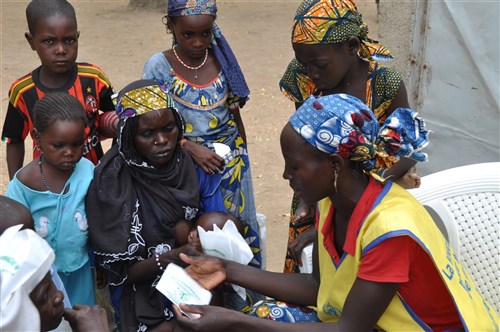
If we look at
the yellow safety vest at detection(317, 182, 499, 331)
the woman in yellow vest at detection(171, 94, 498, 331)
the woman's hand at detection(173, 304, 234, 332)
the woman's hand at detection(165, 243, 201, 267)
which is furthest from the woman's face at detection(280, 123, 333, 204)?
the woman's hand at detection(165, 243, 201, 267)

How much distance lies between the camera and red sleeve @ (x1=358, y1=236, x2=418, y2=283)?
2189 mm

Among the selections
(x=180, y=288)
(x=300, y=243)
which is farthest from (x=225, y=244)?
(x=300, y=243)

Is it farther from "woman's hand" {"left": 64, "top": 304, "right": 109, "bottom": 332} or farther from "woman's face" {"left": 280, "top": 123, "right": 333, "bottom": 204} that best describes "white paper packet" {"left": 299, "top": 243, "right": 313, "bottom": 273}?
"woman's hand" {"left": 64, "top": 304, "right": 109, "bottom": 332}

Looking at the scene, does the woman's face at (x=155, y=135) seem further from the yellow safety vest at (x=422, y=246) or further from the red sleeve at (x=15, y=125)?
the yellow safety vest at (x=422, y=246)

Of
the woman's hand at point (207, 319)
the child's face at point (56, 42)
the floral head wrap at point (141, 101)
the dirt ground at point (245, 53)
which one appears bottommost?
the dirt ground at point (245, 53)

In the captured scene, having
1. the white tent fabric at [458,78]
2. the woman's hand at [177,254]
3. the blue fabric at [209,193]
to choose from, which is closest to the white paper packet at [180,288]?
the woman's hand at [177,254]

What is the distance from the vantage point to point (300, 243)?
3.10 meters

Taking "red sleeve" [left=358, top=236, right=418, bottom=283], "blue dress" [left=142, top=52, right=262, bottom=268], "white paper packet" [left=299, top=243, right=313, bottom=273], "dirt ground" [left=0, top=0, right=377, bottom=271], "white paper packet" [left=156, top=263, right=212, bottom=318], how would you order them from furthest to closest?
"dirt ground" [left=0, top=0, right=377, bottom=271]
"blue dress" [left=142, top=52, right=262, bottom=268]
"white paper packet" [left=299, top=243, right=313, bottom=273]
"white paper packet" [left=156, top=263, right=212, bottom=318]
"red sleeve" [left=358, top=236, right=418, bottom=283]

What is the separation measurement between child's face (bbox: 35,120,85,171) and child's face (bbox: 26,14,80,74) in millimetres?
544

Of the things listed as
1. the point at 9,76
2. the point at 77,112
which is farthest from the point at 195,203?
the point at 9,76

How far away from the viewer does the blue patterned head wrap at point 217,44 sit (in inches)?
132

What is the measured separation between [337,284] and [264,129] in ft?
12.8

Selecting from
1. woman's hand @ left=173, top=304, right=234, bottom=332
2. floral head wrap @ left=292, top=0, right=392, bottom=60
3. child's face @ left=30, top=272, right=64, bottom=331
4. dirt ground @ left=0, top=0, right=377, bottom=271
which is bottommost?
dirt ground @ left=0, top=0, right=377, bottom=271

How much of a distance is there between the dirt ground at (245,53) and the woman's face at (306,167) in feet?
6.87
